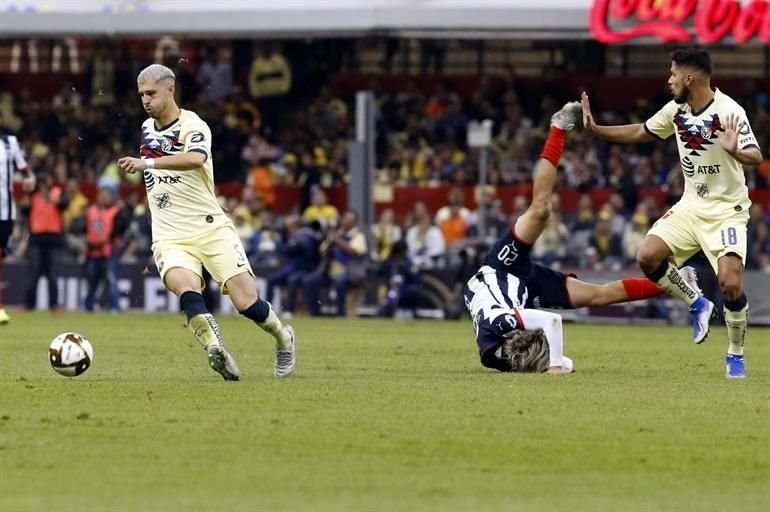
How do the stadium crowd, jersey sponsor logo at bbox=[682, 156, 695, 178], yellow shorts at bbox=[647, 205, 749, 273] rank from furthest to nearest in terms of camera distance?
the stadium crowd → jersey sponsor logo at bbox=[682, 156, 695, 178] → yellow shorts at bbox=[647, 205, 749, 273]

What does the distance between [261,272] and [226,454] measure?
66.6ft

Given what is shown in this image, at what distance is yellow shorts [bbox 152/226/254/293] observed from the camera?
1338cm

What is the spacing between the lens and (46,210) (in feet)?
95.9

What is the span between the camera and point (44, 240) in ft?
94.7

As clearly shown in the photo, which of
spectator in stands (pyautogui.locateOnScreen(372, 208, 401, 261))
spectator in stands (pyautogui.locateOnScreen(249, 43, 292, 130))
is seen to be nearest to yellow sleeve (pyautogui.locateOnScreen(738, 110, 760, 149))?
spectator in stands (pyautogui.locateOnScreen(372, 208, 401, 261))

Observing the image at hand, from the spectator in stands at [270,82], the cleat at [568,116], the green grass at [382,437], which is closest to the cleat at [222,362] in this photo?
the green grass at [382,437]

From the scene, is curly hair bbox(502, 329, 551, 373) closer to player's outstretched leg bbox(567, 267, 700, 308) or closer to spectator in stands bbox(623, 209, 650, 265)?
player's outstretched leg bbox(567, 267, 700, 308)

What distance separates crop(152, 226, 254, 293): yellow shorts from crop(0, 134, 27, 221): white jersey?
8.87m

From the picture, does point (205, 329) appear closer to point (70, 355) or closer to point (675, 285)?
point (70, 355)

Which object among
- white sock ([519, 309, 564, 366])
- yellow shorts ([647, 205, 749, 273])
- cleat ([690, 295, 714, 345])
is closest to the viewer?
yellow shorts ([647, 205, 749, 273])

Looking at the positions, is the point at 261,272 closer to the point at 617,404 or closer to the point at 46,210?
the point at 46,210

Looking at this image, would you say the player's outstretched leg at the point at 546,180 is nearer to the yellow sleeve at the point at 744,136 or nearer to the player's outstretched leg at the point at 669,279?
the player's outstretched leg at the point at 669,279

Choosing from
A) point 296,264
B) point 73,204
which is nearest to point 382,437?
point 296,264

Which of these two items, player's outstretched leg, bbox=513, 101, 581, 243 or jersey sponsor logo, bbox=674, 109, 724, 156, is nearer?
jersey sponsor logo, bbox=674, 109, 724, 156
